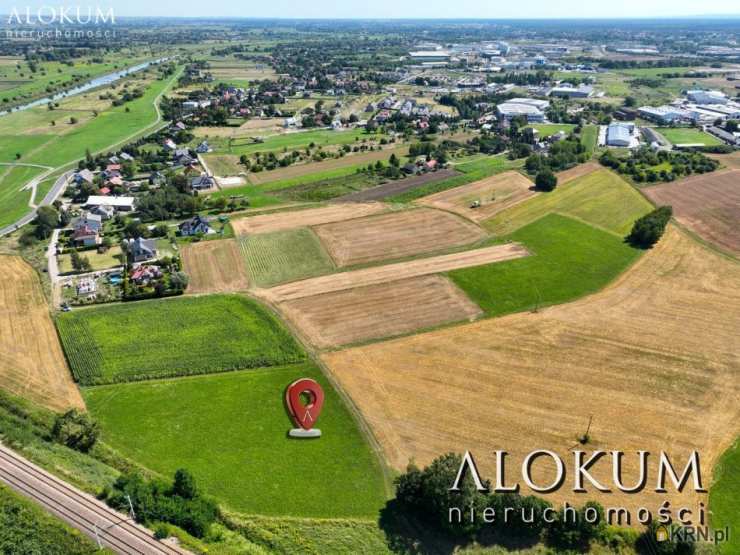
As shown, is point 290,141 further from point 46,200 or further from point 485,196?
point 485,196

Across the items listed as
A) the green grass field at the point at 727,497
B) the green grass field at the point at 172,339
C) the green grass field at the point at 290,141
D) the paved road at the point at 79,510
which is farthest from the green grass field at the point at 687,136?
the paved road at the point at 79,510

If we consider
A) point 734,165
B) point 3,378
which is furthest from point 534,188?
point 3,378

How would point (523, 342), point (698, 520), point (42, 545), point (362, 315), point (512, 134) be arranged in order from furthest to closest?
point (512, 134), point (362, 315), point (523, 342), point (698, 520), point (42, 545)

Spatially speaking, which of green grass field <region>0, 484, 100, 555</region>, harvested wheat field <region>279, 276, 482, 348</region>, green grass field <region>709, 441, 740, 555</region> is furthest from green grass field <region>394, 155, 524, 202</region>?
green grass field <region>0, 484, 100, 555</region>

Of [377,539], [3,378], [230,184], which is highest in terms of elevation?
[230,184]

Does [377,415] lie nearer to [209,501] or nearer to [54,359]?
[209,501]

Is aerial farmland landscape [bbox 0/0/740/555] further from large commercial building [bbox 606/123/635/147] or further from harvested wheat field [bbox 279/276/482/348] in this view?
large commercial building [bbox 606/123/635/147]

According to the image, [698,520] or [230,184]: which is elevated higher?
[230,184]
